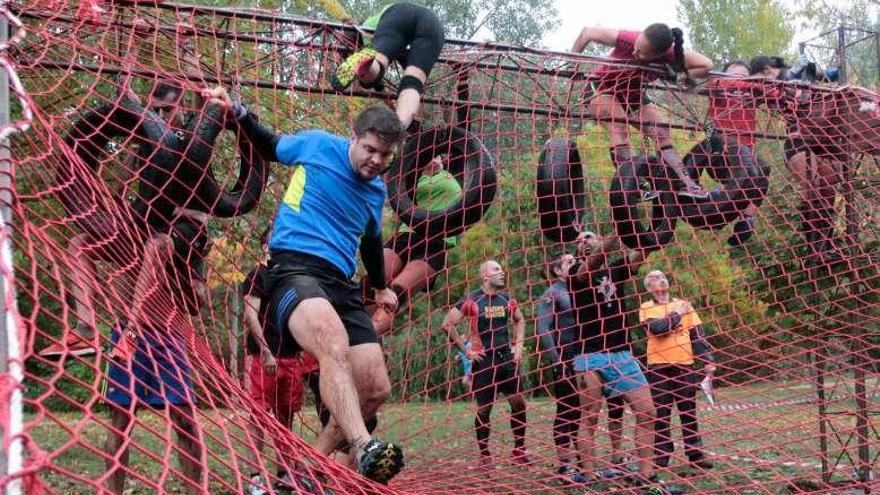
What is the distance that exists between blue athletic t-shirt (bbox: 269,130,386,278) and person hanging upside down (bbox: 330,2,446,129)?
0.92 m

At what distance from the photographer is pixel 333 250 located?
11.7ft

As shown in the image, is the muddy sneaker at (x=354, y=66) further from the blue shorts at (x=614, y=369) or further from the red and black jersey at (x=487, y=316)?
the blue shorts at (x=614, y=369)

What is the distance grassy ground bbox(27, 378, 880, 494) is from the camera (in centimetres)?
257

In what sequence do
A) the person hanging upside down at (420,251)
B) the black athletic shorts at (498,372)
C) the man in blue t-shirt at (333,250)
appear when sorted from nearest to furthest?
the man in blue t-shirt at (333,250) < the person hanging upside down at (420,251) < the black athletic shorts at (498,372)

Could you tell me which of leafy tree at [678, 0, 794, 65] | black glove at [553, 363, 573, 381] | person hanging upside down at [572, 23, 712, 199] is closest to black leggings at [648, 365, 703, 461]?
black glove at [553, 363, 573, 381]

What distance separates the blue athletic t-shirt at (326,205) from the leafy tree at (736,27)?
27452 mm

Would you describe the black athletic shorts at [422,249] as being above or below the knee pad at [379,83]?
below

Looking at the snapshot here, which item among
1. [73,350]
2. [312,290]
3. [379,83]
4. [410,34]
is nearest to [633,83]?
[410,34]

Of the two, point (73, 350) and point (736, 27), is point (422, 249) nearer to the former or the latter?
point (73, 350)

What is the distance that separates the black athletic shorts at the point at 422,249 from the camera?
192 inches

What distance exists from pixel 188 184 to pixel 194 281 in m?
0.44

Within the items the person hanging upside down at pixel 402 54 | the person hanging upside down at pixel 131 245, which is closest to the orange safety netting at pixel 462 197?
the person hanging upside down at pixel 131 245

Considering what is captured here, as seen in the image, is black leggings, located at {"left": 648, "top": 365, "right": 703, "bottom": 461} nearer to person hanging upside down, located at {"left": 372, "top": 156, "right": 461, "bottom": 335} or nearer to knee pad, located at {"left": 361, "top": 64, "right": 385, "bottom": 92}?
person hanging upside down, located at {"left": 372, "top": 156, "right": 461, "bottom": 335}

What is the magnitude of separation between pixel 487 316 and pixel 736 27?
89.7ft
